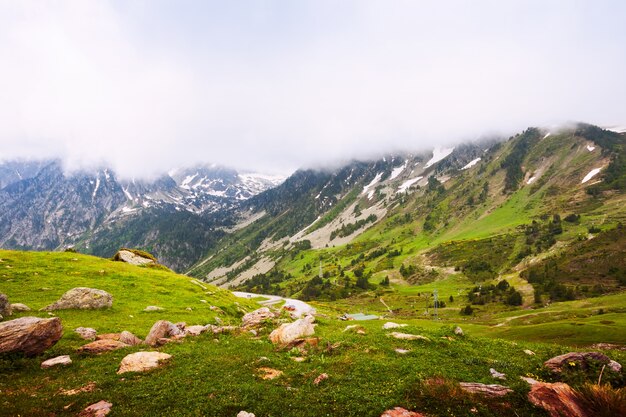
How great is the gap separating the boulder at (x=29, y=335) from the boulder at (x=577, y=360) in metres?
Answer: 34.3

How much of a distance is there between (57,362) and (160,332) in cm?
941

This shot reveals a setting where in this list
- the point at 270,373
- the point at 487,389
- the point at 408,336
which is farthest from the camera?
the point at 408,336

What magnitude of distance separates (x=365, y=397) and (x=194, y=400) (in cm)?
927

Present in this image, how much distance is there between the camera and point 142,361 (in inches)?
925

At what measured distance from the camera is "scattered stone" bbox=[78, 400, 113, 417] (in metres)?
16.2

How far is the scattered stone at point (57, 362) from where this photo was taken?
73.9 feet

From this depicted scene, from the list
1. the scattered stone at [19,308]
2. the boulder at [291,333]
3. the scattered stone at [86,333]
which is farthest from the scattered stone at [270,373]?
the scattered stone at [19,308]

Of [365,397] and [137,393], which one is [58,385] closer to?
[137,393]

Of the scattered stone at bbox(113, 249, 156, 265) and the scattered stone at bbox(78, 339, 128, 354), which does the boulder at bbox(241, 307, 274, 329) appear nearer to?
the scattered stone at bbox(78, 339, 128, 354)

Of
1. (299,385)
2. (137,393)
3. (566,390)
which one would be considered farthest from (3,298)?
(566,390)

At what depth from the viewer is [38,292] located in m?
44.4

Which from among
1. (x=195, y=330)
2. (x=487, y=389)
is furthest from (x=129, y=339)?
(x=487, y=389)

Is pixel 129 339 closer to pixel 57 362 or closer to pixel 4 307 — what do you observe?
pixel 57 362

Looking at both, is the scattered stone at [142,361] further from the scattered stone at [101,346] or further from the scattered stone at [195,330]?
the scattered stone at [195,330]
